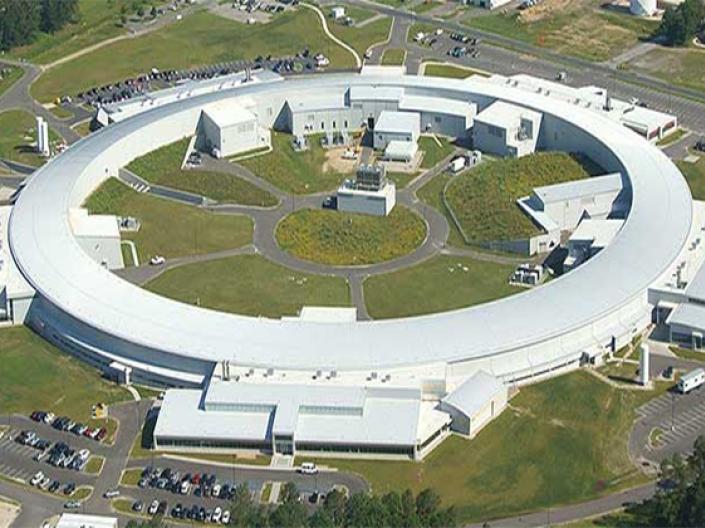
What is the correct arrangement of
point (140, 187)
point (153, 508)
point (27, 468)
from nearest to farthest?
point (153, 508) < point (27, 468) < point (140, 187)

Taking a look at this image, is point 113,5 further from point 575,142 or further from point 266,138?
point 575,142

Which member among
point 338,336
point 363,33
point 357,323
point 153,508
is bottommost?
point 363,33

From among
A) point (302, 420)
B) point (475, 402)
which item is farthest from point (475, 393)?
point (302, 420)

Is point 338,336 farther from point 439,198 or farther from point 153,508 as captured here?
point 439,198

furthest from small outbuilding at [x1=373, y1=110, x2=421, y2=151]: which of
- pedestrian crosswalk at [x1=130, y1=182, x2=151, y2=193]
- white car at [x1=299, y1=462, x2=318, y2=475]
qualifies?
white car at [x1=299, y1=462, x2=318, y2=475]

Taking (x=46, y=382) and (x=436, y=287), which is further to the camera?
(x=436, y=287)

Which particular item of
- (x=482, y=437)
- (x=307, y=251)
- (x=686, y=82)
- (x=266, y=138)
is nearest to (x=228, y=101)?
(x=266, y=138)

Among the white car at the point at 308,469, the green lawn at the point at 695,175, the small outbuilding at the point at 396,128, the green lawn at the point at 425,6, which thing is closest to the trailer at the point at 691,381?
the white car at the point at 308,469
